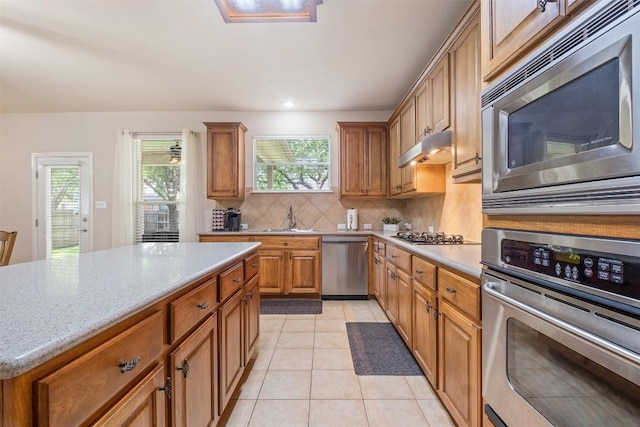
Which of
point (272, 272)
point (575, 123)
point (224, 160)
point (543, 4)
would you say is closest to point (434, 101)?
point (543, 4)

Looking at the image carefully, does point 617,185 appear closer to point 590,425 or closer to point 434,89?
point 590,425

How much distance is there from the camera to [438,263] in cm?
162

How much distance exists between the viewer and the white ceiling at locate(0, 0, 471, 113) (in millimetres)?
2264

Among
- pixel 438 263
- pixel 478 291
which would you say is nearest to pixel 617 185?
pixel 478 291

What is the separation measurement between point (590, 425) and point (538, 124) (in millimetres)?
768

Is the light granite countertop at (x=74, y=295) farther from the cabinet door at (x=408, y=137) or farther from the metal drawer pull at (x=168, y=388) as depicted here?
the cabinet door at (x=408, y=137)

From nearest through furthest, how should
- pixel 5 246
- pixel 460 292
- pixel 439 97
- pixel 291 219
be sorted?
1. pixel 460 292
2. pixel 439 97
3. pixel 5 246
4. pixel 291 219

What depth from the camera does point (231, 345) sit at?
160 cm

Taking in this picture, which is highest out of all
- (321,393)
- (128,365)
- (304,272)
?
(128,365)

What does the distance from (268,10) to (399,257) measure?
7.05 ft

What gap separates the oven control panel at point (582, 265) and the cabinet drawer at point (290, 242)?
9.48ft

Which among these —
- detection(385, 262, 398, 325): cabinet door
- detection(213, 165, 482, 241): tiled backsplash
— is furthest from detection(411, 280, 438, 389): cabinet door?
detection(213, 165, 482, 241): tiled backsplash

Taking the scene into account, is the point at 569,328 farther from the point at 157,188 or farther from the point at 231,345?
the point at 157,188

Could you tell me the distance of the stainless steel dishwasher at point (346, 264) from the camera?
3713mm
